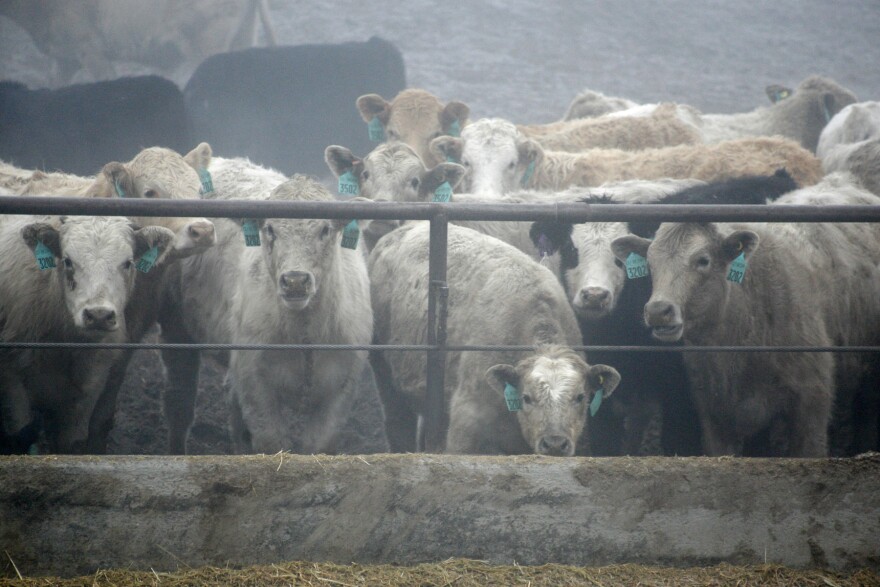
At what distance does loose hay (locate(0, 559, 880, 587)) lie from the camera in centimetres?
312

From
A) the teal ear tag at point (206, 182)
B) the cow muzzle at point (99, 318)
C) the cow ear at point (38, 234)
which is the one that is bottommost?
the cow muzzle at point (99, 318)

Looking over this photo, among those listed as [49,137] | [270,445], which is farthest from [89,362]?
Answer: [49,137]

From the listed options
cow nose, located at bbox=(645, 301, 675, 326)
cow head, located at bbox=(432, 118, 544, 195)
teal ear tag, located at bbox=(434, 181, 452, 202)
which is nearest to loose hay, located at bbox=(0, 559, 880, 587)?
cow nose, located at bbox=(645, 301, 675, 326)

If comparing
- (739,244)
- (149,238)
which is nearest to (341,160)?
(149,238)

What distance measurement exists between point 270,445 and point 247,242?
1017 mm

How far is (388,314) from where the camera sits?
571 cm

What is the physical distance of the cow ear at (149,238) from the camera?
4.84 meters

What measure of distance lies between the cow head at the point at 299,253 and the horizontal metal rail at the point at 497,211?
69 cm

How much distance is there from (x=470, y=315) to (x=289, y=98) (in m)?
9.09

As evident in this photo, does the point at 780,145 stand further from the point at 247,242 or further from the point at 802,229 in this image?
the point at 247,242

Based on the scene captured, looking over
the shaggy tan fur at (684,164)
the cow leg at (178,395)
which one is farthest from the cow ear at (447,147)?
the cow leg at (178,395)

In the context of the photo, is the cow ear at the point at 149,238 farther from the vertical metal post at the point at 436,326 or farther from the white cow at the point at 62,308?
the vertical metal post at the point at 436,326

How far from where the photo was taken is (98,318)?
4348 millimetres

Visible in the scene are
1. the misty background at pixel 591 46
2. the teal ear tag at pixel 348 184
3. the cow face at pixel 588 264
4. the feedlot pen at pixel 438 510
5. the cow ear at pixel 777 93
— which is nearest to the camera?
the feedlot pen at pixel 438 510
